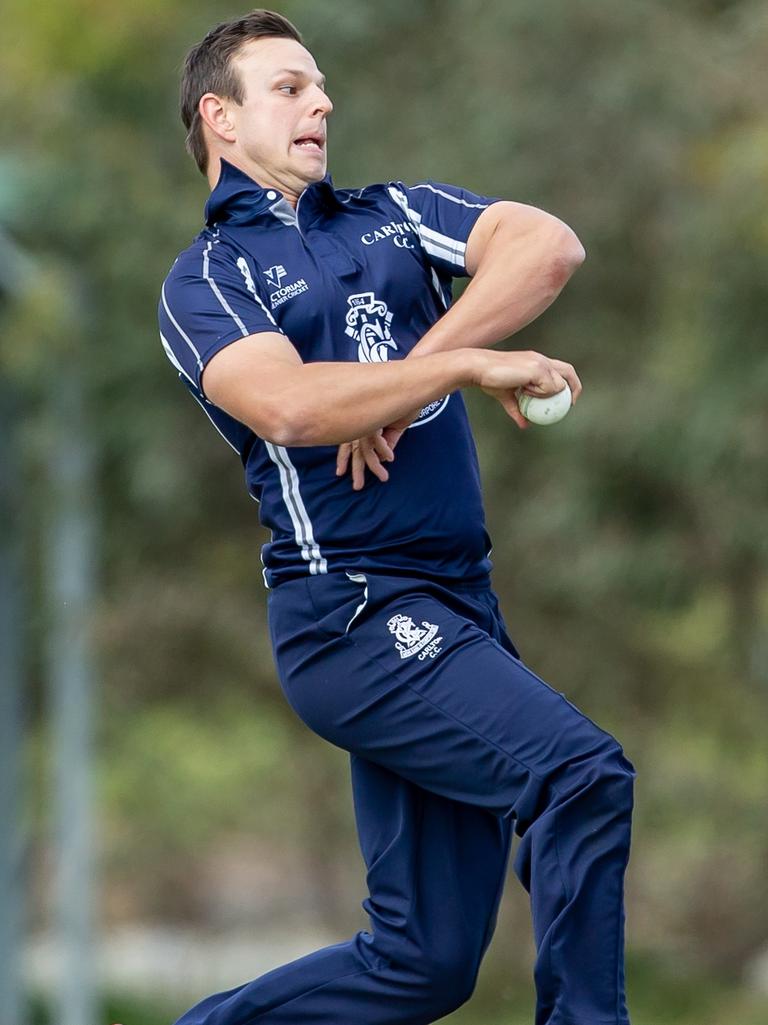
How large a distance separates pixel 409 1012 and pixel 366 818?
388 mm

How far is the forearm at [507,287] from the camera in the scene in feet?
11.5

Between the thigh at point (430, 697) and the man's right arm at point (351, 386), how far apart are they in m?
0.37

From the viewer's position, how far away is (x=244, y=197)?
12.4ft

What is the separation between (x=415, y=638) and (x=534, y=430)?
8.58 metres

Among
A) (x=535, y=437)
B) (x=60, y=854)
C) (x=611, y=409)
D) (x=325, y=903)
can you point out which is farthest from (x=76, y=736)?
(x=611, y=409)

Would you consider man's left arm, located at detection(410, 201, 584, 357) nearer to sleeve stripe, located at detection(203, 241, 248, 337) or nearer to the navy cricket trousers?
sleeve stripe, located at detection(203, 241, 248, 337)

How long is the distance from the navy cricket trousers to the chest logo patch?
1.44ft

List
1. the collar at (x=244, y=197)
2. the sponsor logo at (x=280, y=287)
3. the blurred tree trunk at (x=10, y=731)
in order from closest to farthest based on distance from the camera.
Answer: the sponsor logo at (x=280, y=287) → the collar at (x=244, y=197) → the blurred tree trunk at (x=10, y=731)

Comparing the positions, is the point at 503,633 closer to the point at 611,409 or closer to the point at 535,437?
the point at 611,409

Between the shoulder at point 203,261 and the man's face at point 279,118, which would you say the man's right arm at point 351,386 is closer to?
the shoulder at point 203,261

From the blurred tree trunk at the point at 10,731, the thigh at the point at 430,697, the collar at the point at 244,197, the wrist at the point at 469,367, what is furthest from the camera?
the blurred tree trunk at the point at 10,731

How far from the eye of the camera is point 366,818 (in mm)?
3816

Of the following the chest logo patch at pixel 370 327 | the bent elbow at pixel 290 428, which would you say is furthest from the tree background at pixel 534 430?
the bent elbow at pixel 290 428

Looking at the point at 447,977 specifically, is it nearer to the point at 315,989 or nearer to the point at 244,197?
the point at 315,989
